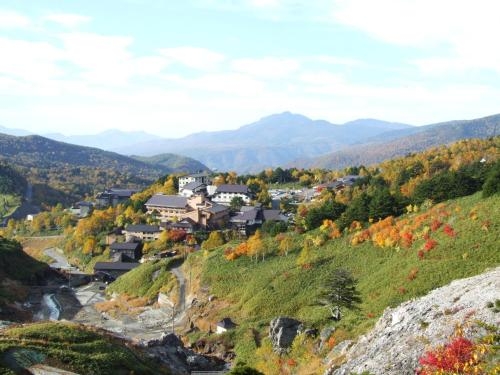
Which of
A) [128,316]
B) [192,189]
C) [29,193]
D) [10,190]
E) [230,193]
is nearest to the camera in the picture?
[128,316]

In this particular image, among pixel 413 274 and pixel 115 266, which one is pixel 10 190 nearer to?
pixel 115 266

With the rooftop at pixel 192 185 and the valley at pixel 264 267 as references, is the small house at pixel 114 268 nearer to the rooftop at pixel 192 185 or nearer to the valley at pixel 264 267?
the valley at pixel 264 267

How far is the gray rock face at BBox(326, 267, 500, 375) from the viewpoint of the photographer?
829 inches

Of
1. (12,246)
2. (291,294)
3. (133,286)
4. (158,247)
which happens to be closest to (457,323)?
(291,294)

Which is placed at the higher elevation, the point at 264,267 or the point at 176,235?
the point at 176,235

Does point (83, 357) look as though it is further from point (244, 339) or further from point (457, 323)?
point (457, 323)

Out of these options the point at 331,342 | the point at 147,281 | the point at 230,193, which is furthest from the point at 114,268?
the point at 331,342

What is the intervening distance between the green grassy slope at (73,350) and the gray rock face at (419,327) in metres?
11.8

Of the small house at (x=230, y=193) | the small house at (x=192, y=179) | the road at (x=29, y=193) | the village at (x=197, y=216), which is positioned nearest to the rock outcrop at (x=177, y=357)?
the village at (x=197, y=216)

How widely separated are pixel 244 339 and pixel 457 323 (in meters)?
22.9

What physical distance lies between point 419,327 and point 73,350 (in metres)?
19.2

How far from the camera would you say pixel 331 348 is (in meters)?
31.2

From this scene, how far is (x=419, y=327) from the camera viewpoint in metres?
23.6

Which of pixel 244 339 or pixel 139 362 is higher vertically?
pixel 139 362
